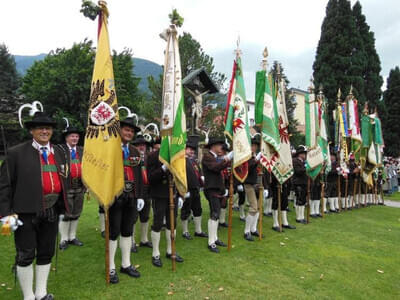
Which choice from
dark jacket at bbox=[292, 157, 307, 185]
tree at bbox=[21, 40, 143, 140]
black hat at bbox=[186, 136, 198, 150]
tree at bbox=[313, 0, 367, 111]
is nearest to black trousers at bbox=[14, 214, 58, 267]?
black hat at bbox=[186, 136, 198, 150]

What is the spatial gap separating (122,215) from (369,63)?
29614 millimetres

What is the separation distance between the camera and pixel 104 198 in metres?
4.48

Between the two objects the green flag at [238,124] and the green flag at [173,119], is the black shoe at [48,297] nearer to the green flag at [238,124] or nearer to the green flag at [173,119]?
the green flag at [173,119]

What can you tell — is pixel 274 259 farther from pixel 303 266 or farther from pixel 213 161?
pixel 213 161

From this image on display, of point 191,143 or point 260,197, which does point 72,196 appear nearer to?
point 191,143

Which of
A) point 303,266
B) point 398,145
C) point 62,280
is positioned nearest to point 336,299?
point 303,266

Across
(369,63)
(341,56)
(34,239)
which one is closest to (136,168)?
(34,239)

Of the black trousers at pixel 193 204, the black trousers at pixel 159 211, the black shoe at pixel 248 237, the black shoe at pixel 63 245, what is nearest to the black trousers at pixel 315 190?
the black shoe at pixel 248 237

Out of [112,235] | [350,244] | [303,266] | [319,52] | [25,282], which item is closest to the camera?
[25,282]

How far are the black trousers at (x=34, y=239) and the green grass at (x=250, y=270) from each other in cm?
74

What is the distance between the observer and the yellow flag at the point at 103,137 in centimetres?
453

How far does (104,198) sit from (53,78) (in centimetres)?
2476

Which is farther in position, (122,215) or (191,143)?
(191,143)

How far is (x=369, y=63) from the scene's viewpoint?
27.4 meters
